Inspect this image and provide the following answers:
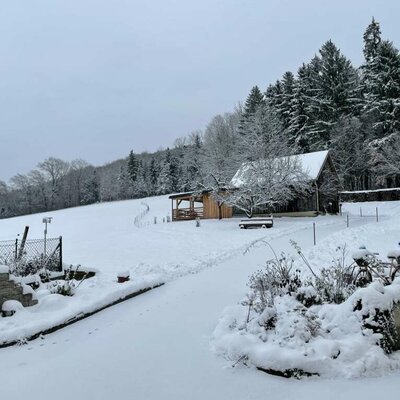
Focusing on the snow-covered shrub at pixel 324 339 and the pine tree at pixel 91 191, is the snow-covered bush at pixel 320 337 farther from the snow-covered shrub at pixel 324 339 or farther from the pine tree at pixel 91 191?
the pine tree at pixel 91 191

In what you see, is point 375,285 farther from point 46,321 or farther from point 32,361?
point 46,321

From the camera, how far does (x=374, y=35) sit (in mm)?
43688

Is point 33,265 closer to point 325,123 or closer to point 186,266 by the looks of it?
point 186,266

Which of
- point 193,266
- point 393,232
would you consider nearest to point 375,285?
point 193,266

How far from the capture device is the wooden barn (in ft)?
95.6

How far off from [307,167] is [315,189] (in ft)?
7.20

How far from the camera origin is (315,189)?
29.1 metres

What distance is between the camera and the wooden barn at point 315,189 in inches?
1147

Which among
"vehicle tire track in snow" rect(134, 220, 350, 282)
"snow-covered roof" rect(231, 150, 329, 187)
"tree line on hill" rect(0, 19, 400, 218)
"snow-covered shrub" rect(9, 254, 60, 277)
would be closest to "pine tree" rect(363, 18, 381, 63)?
"tree line on hill" rect(0, 19, 400, 218)

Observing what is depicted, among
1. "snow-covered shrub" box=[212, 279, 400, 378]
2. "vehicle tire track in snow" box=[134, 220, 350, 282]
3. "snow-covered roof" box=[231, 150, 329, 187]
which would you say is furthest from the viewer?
"snow-covered roof" box=[231, 150, 329, 187]

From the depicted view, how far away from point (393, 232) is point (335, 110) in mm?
30348

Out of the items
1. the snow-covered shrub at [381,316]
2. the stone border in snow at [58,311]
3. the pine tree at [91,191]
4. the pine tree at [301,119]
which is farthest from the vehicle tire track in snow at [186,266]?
the pine tree at [91,191]

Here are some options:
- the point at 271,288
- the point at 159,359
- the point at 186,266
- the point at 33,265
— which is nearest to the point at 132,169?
the point at 186,266

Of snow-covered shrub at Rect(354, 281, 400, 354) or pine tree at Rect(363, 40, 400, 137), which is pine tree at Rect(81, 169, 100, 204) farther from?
snow-covered shrub at Rect(354, 281, 400, 354)
